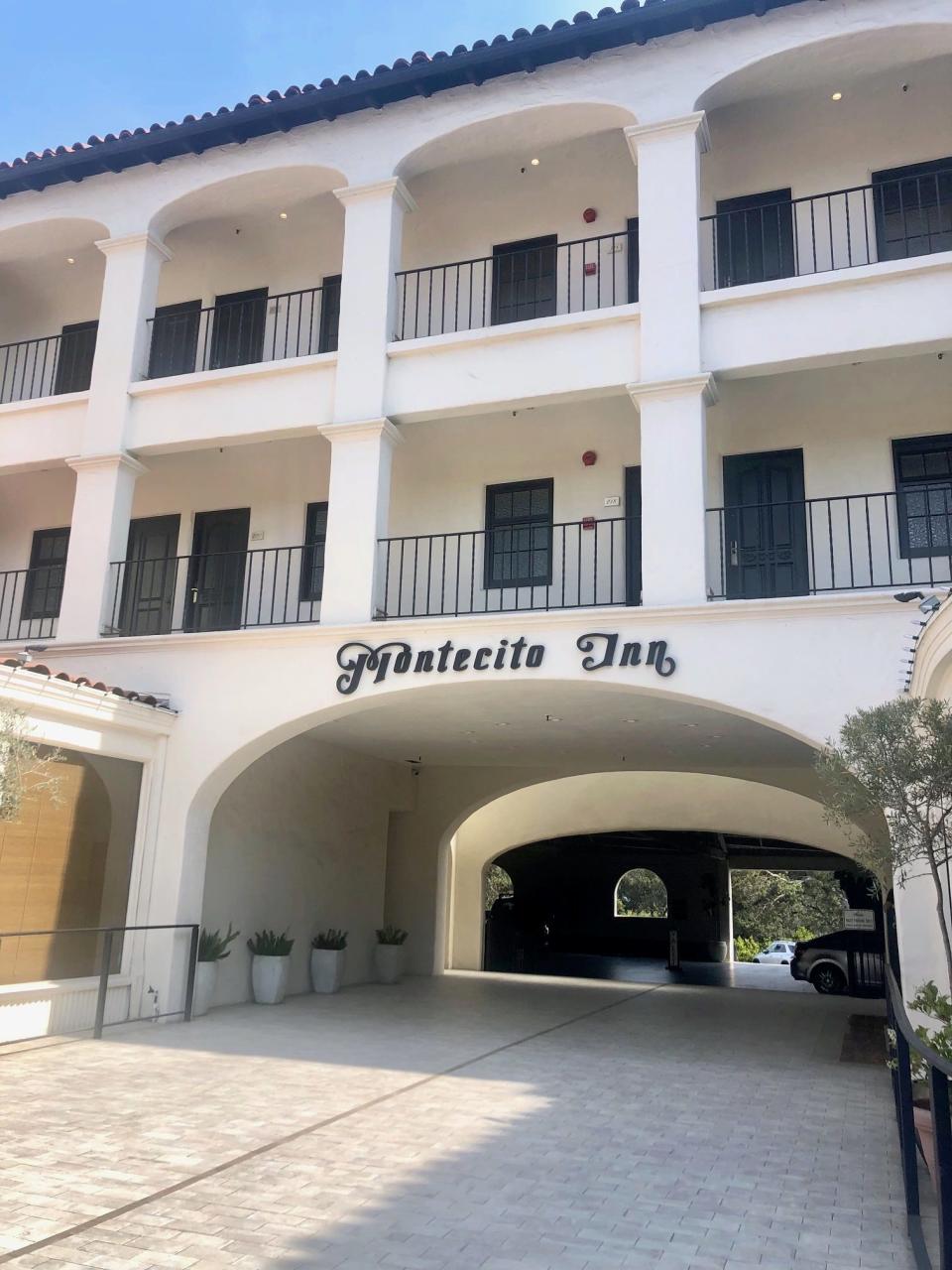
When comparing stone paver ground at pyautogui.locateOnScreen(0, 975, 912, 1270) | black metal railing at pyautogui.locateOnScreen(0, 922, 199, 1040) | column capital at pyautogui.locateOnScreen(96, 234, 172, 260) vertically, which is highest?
column capital at pyautogui.locateOnScreen(96, 234, 172, 260)

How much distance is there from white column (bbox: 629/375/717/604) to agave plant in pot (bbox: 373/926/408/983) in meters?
9.00

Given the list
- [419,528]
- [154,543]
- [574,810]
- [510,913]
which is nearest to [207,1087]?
[419,528]

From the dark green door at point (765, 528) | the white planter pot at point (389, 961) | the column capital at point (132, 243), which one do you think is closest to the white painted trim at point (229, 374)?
the column capital at point (132, 243)

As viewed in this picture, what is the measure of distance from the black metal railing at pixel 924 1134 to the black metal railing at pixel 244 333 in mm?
11393

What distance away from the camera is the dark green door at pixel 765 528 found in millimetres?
12250

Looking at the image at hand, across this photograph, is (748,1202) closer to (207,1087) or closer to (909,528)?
(207,1087)

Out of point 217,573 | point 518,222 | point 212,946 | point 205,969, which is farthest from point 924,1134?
point 518,222

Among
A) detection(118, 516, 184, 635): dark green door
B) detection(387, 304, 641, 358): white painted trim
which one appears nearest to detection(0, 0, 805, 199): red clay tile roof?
detection(387, 304, 641, 358): white painted trim

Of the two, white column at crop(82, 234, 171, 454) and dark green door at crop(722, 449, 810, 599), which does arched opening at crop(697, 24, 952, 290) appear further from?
white column at crop(82, 234, 171, 454)

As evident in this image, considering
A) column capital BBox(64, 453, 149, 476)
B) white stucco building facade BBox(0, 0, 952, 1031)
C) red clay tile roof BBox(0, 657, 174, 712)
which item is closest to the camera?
red clay tile roof BBox(0, 657, 174, 712)

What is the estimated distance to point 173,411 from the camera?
534 inches

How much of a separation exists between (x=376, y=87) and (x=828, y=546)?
7.86 m

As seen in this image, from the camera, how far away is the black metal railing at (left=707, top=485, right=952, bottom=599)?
38.2 feet

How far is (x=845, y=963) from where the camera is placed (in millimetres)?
19000
